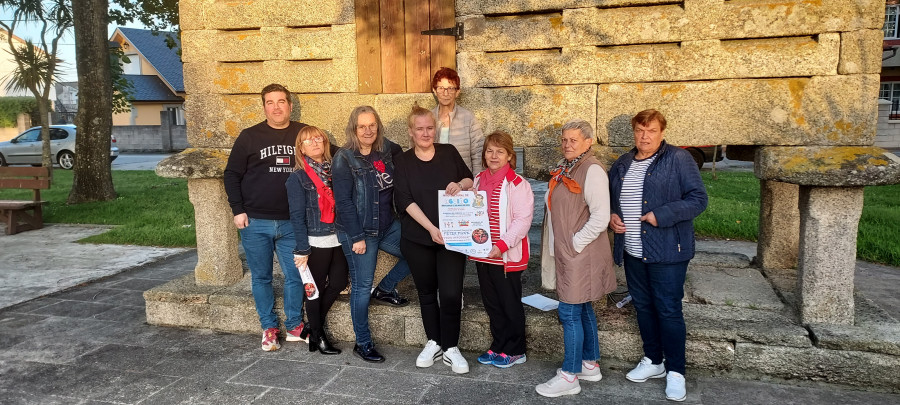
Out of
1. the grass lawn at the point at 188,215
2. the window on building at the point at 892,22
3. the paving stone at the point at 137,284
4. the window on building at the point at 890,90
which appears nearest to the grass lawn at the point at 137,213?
the grass lawn at the point at 188,215

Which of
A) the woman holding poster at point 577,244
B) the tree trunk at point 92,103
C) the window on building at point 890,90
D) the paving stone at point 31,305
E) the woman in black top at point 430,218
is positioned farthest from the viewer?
the window on building at point 890,90

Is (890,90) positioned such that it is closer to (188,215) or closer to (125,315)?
(188,215)

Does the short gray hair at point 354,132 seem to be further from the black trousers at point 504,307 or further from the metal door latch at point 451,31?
the black trousers at point 504,307

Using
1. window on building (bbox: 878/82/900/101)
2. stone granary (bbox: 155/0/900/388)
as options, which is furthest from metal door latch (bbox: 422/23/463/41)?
window on building (bbox: 878/82/900/101)

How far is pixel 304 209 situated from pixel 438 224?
3.34ft

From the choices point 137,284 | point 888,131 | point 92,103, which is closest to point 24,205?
point 92,103

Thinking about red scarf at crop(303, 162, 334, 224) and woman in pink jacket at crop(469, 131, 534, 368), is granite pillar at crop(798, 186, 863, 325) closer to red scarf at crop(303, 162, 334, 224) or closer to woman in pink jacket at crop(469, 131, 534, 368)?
woman in pink jacket at crop(469, 131, 534, 368)

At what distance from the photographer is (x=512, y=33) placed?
476 cm

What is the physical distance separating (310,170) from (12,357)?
9.25ft

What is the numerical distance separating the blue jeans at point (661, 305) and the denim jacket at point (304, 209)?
2212mm

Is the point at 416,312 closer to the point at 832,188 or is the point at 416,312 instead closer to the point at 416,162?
the point at 416,162

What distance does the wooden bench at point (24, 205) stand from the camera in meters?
9.82

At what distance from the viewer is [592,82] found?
4672 millimetres

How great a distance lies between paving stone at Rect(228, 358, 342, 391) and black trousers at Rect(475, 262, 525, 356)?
1.19 metres
